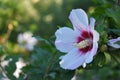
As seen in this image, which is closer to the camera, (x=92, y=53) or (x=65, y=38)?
(x=92, y=53)

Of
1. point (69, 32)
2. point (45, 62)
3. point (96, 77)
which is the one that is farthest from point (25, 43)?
point (69, 32)

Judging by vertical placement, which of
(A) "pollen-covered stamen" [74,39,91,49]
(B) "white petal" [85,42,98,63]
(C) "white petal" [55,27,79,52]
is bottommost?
(B) "white petal" [85,42,98,63]

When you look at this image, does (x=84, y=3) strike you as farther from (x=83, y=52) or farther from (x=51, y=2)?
(x=83, y=52)

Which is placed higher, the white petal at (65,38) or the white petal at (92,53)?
the white petal at (65,38)

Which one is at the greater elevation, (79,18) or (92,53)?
(79,18)
